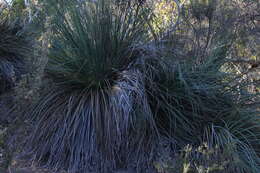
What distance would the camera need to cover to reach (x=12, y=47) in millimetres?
7367

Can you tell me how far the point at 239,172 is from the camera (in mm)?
4793

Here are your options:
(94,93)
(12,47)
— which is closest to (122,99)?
(94,93)

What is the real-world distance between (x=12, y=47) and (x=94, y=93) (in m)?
2.70

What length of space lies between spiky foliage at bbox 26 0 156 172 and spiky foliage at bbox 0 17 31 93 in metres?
1.47

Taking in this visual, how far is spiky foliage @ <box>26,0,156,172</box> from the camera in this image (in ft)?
16.7

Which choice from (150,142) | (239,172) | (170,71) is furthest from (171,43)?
(239,172)

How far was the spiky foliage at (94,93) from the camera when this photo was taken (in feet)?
16.7

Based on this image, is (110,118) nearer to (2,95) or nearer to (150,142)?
(150,142)

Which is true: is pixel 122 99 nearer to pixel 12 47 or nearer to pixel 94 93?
pixel 94 93

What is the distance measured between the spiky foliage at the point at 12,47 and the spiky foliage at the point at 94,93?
1.47 m

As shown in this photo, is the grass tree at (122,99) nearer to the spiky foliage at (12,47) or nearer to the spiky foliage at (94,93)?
the spiky foliage at (94,93)

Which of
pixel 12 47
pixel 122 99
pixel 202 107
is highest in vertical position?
pixel 12 47

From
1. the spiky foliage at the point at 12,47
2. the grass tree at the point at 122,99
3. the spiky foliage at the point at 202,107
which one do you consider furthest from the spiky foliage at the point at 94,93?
the spiky foliage at the point at 12,47

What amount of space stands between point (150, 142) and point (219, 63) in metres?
1.80
